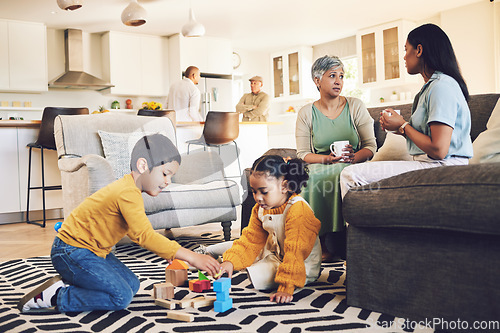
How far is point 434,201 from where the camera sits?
4.68ft

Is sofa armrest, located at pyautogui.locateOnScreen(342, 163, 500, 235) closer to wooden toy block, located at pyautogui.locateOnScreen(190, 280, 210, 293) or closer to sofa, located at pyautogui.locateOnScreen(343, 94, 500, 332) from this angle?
sofa, located at pyautogui.locateOnScreen(343, 94, 500, 332)

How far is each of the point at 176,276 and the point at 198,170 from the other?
147 cm

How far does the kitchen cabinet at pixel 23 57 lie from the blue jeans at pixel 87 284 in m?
6.05

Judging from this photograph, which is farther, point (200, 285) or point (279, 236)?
point (279, 236)

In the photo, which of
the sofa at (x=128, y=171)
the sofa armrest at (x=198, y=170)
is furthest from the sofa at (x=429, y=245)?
the sofa armrest at (x=198, y=170)

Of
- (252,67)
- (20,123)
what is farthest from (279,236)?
(252,67)

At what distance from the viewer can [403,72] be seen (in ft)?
23.5

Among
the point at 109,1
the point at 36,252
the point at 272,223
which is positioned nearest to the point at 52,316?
the point at 272,223

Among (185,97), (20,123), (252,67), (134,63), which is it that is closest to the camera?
(20,123)

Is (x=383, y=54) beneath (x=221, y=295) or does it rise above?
above

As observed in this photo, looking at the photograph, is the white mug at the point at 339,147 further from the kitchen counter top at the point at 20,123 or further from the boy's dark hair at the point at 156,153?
the kitchen counter top at the point at 20,123

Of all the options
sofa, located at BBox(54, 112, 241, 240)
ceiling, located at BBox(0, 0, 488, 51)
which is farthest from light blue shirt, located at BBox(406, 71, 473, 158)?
ceiling, located at BBox(0, 0, 488, 51)

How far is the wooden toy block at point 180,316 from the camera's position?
62.0 inches

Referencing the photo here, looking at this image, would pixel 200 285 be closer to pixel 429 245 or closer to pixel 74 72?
pixel 429 245
